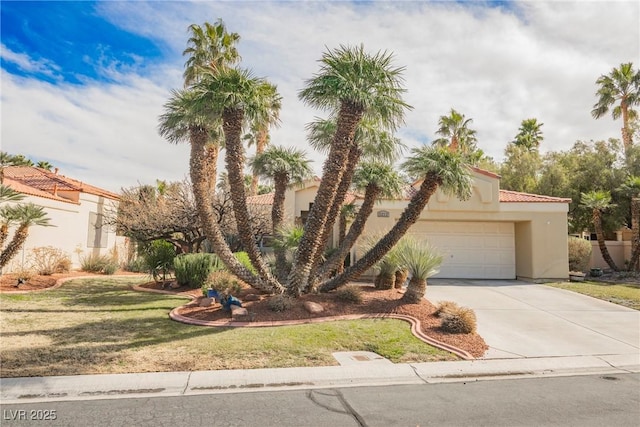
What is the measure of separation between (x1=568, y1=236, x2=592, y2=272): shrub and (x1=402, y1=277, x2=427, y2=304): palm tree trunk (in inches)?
581

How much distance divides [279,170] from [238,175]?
2646mm

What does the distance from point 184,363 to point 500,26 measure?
37.4 feet

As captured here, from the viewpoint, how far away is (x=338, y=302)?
11.5m

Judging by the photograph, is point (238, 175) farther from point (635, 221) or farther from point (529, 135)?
point (529, 135)

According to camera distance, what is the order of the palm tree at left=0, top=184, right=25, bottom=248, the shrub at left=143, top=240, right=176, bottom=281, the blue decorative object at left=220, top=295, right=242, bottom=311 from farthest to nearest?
the shrub at left=143, top=240, right=176, bottom=281 < the palm tree at left=0, top=184, right=25, bottom=248 < the blue decorative object at left=220, top=295, right=242, bottom=311

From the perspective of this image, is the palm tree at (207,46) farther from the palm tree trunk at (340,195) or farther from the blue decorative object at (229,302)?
the blue decorative object at (229,302)

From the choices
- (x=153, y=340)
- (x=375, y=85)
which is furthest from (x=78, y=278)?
(x=375, y=85)

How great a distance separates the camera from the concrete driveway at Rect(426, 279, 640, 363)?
8883mm

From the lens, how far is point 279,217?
13805mm

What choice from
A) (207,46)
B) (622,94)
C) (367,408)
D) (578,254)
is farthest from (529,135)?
Result: (367,408)

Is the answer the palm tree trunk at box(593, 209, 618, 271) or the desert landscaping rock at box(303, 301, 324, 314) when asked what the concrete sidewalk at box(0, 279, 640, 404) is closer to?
the desert landscaping rock at box(303, 301, 324, 314)

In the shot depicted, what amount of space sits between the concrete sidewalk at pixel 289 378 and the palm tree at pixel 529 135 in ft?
112

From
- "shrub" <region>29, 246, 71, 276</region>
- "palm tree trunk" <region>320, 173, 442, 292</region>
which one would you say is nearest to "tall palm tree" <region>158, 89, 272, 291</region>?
"palm tree trunk" <region>320, 173, 442, 292</region>

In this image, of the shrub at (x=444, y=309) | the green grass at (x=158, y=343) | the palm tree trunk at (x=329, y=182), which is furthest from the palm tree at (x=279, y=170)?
the shrub at (x=444, y=309)
